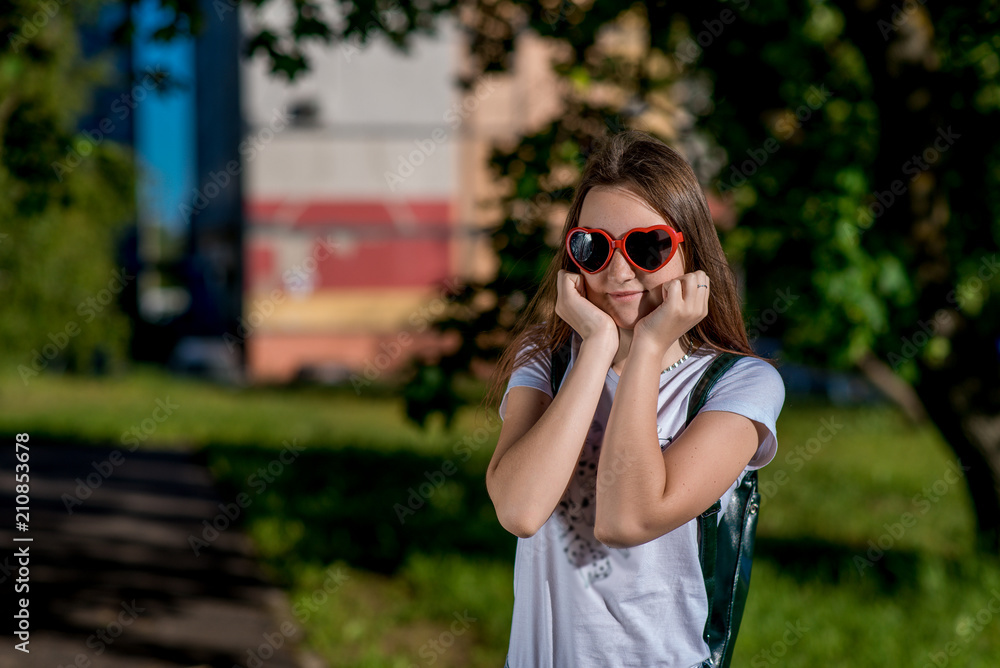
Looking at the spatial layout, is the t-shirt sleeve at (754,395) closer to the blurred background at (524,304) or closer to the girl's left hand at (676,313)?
the girl's left hand at (676,313)

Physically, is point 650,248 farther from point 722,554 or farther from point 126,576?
point 126,576

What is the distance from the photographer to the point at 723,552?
5.44 feet

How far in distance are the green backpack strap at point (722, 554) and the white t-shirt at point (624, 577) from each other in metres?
0.02

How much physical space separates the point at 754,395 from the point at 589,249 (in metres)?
0.40

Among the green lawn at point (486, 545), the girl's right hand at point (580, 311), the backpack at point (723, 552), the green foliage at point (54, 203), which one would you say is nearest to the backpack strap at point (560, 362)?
the girl's right hand at point (580, 311)

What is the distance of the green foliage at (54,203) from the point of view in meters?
4.97

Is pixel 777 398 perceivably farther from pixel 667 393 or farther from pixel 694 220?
pixel 694 220

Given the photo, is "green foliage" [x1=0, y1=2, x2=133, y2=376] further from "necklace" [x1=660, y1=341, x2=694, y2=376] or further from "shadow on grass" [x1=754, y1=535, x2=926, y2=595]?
"shadow on grass" [x1=754, y1=535, x2=926, y2=595]

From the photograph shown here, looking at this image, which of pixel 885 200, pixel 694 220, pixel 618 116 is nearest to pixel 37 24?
pixel 618 116

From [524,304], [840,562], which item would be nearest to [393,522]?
[840,562]

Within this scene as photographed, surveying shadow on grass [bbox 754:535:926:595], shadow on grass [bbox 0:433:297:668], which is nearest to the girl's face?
shadow on grass [bbox 0:433:297:668]

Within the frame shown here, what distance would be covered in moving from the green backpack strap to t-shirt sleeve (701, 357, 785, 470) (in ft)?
0.06

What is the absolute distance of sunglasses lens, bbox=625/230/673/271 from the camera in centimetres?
160

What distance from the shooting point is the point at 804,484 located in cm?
1013
